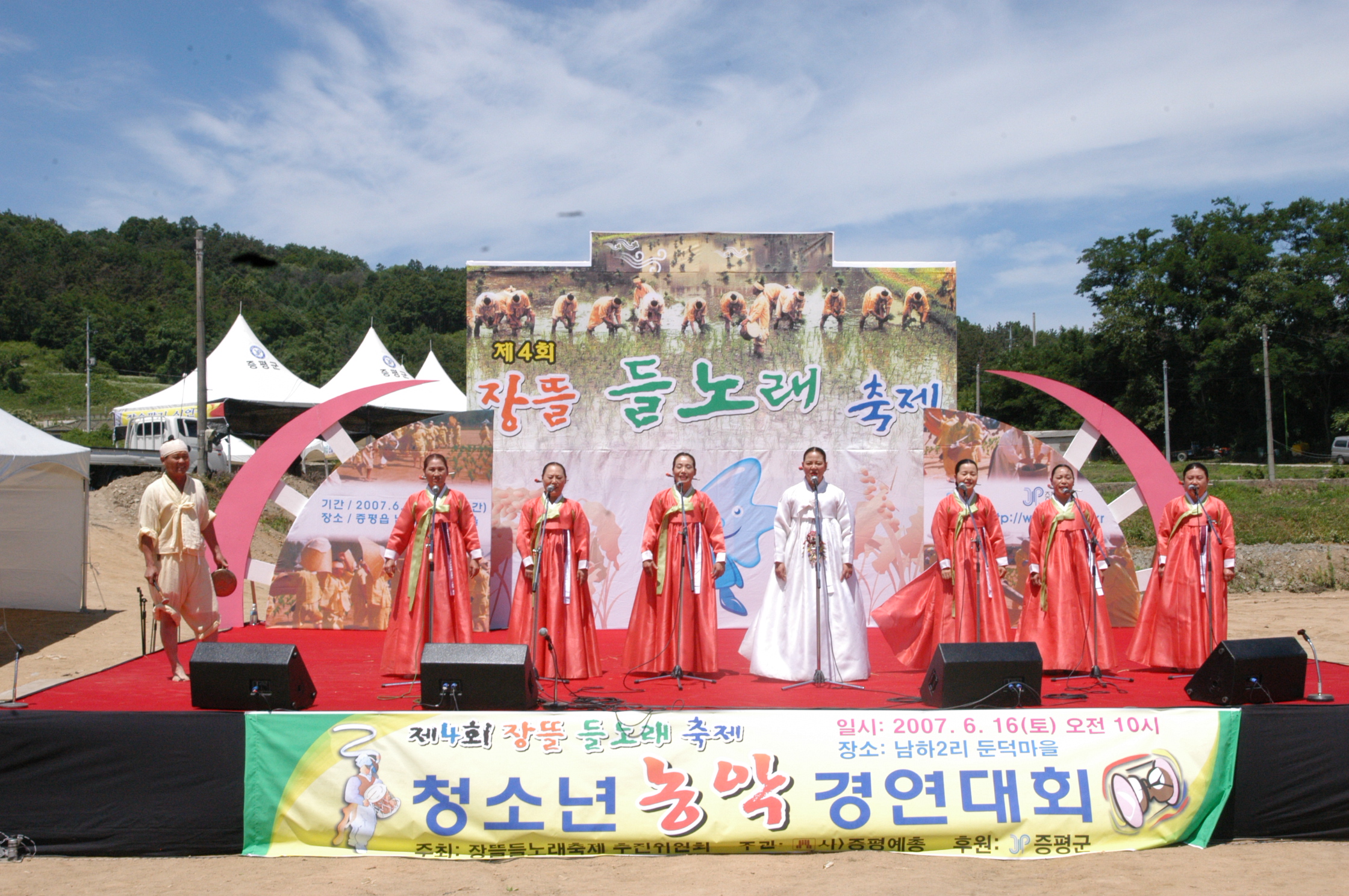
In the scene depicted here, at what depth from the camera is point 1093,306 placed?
39.8 m

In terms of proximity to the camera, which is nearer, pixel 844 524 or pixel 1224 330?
pixel 844 524

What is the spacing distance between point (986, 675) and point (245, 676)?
11.5 feet

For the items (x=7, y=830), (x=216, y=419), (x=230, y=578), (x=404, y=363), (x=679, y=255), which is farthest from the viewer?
(x=404, y=363)

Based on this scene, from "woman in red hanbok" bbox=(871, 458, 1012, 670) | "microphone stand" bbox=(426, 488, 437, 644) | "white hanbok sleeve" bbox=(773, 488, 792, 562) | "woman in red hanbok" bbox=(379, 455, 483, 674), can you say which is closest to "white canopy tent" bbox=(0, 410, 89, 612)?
"woman in red hanbok" bbox=(379, 455, 483, 674)

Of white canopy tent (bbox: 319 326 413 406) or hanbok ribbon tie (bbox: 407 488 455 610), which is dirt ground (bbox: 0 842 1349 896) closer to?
hanbok ribbon tie (bbox: 407 488 455 610)

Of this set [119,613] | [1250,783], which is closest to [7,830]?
[1250,783]

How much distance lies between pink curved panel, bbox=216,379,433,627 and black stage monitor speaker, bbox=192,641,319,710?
3635 mm

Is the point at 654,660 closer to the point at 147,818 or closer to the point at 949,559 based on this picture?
the point at 949,559

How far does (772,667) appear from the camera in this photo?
611cm

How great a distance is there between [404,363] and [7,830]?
38.3m

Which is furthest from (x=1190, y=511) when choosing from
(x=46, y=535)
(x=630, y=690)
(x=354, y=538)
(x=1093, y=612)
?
(x=46, y=535)

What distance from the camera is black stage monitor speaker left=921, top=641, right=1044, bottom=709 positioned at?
4520 millimetres

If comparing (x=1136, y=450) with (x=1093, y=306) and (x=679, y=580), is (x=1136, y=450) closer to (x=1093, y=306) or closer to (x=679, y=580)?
(x=679, y=580)

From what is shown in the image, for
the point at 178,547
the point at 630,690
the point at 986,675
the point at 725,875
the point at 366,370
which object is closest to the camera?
the point at 725,875
